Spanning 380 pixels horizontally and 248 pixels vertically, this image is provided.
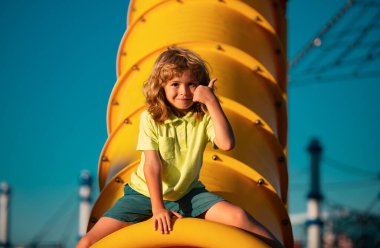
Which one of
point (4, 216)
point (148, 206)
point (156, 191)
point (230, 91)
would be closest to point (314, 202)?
point (4, 216)

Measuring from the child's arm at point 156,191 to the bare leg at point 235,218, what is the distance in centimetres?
24

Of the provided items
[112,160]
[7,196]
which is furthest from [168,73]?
[7,196]

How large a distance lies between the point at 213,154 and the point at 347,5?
1066 centimetres

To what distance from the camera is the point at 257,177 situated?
174 inches


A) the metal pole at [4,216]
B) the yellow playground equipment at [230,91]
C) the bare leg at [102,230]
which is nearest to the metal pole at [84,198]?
the metal pole at [4,216]

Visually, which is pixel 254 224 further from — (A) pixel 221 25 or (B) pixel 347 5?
(B) pixel 347 5

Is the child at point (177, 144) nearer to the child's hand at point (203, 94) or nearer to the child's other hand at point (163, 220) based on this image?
the child's hand at point (203, 94)

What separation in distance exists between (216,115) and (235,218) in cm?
49

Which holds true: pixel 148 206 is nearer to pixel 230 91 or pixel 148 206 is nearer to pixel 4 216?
pixel 230 91

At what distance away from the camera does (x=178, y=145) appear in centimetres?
371

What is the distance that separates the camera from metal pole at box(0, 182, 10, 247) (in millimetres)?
17198

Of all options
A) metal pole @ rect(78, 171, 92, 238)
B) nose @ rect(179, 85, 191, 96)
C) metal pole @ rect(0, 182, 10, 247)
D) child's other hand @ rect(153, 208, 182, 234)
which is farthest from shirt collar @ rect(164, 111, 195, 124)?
metal pole @ rect(0, 182, 10, 247)

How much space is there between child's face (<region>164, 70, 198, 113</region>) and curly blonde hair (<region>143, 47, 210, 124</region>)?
2 centimetres

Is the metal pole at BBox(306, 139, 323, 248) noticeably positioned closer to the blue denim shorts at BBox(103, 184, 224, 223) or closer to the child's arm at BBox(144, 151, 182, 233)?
the blue denim shorts at BBox(103, 184, 224, 223)
